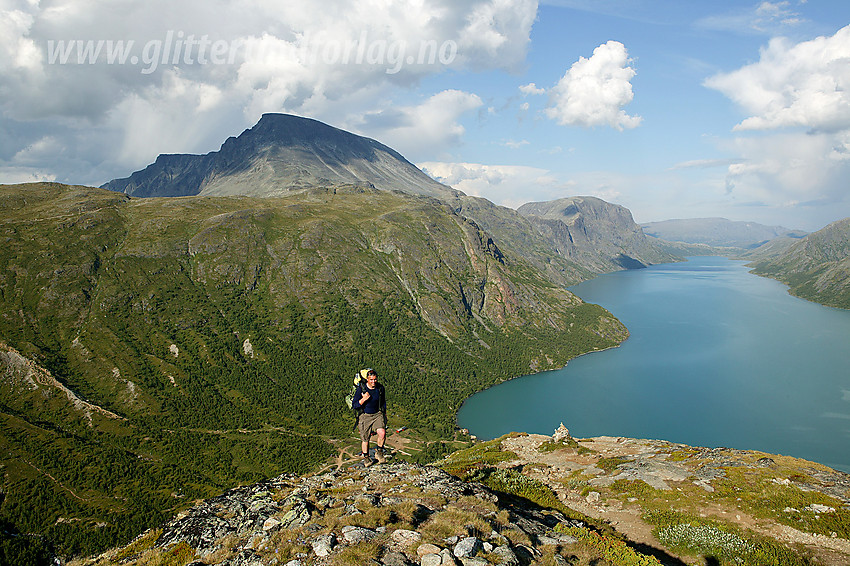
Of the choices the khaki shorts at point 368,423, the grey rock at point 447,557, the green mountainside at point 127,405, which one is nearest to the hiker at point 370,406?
the khaki shorts at point 368,423

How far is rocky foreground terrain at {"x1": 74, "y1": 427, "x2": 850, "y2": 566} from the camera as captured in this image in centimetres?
1570

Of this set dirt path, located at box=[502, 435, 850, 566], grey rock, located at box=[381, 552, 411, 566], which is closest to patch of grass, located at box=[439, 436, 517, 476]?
dirt path, located at box=[502, 435, 850, 566]

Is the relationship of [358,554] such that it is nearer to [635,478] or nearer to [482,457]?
[635,478]

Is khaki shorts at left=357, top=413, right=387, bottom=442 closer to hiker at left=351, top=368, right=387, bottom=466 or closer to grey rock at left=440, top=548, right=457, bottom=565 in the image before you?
hiker at left=351, top=368, right=387, bottom=466

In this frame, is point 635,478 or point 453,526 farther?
point 635,478

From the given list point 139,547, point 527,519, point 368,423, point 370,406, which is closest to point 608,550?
point 527,519

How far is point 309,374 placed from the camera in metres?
190

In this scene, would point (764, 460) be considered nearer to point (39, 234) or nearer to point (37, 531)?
point (37, 531)

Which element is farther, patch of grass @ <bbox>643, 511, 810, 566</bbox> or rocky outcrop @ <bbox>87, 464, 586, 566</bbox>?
patch of grass @ <bbox>643, 511, 810, 566</bbox>

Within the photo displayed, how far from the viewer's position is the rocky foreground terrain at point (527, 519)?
51.5 ft

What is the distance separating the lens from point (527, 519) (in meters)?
19.8

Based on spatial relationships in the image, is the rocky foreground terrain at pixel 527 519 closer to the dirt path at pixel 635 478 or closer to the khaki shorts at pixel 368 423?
the dirt path at pixel 635 478

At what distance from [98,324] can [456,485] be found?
202m

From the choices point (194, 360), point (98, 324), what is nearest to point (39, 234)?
point (98, 324)
